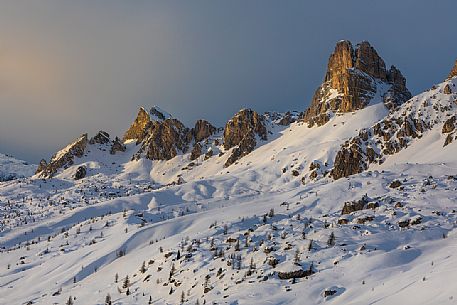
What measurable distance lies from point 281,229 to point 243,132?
11830 cm

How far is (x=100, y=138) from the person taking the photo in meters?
180

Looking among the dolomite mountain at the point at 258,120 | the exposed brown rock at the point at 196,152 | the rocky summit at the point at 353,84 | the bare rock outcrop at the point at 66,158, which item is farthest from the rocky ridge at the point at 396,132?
the bare rock outcrop at the point at 66,158

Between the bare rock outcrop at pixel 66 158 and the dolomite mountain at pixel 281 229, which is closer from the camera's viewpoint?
the dolomite mountain at pixel 281 229

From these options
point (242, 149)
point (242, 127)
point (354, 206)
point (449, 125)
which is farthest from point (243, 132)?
point (354, 206)

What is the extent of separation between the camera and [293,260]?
83.4 ft

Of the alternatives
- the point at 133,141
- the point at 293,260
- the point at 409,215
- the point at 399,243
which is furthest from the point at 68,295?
→ the point at 133,141

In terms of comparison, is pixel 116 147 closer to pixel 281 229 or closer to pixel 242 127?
pixel 242 127

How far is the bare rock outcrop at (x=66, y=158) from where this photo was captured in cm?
15988

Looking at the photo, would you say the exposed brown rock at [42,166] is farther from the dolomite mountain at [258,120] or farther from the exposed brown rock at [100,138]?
the exposed brown rock at [100,138]

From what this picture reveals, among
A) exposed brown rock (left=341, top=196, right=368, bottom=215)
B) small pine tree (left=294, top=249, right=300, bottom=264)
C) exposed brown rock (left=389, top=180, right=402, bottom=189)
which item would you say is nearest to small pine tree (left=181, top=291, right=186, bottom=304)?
small pine tree (left=294, top=249, right=300, bottom=264)

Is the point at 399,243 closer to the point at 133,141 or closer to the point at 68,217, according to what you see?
the point at 68,217

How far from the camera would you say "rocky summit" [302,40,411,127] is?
13148 cm

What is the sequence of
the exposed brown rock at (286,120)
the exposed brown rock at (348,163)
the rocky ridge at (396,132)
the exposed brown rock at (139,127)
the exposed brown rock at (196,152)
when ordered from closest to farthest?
the exposed brown rock at (348,163)
the rocky ridge at (396,132)
the exposed brown rock at (196,152)
the exposed brown rock at (286,120)
the exposed brown rock at (139,127)

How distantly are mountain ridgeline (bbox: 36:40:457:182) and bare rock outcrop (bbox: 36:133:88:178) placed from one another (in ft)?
1.04
